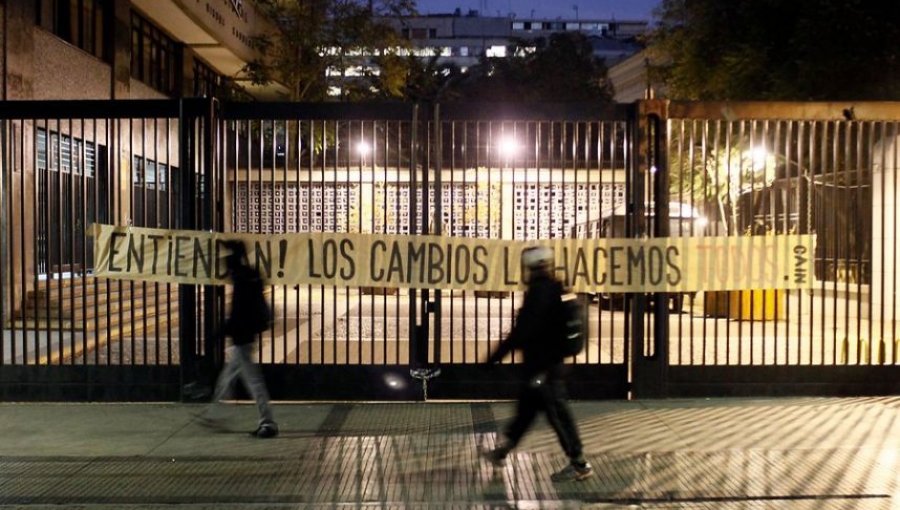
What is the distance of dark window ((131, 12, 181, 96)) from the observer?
22000 mm

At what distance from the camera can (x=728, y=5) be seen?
1716 centimetres

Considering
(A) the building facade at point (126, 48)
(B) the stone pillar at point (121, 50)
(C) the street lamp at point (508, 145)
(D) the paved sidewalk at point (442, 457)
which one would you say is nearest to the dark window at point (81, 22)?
(A) the building facade at point (126, 48)

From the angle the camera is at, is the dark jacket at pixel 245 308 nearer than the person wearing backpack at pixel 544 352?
No

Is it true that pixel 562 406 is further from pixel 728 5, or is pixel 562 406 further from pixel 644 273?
pixel 728 5

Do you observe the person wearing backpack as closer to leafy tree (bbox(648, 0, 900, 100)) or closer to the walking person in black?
the walking person in black

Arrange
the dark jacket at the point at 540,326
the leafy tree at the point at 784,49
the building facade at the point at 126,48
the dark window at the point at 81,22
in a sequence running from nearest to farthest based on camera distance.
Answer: the dark jacket at the point at 540,326 → the leafy tree at the point at 784,49 → the building facade at the point at 126,48 → the dark window at the point at 81,22

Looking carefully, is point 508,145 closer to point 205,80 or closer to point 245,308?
point 245,308

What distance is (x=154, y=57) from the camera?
23531 mm

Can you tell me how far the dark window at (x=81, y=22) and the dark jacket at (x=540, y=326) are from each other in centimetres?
1407

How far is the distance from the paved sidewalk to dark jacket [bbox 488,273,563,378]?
0.91 m

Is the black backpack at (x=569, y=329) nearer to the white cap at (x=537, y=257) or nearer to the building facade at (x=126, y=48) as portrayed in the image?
the white cap at (x=537, y=257)

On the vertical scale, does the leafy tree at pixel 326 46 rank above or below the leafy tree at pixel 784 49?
above

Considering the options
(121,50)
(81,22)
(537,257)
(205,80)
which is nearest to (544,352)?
(537,257)

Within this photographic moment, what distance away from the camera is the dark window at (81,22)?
16828 millimetres
